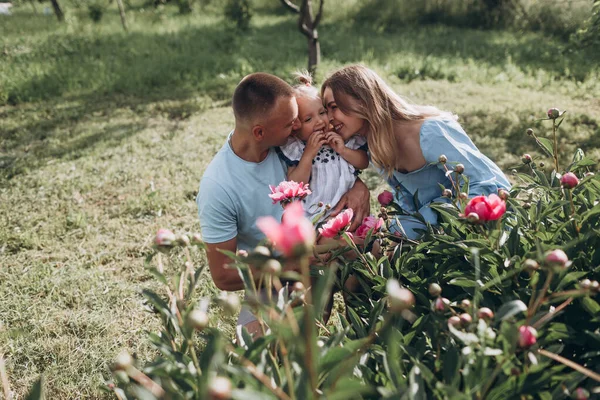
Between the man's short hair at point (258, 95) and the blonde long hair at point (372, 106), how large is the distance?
0.84ft

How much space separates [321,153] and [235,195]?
16.2 inches

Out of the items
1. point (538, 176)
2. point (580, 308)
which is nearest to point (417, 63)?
point (538, 176)

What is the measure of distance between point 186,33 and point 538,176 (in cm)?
801

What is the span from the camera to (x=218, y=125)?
511 centimetres

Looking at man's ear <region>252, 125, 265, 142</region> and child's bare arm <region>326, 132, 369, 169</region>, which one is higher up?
man's ear <region>252, 125, 265, 142</region>

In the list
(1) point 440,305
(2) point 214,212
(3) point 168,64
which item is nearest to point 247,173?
(2) point 214,212

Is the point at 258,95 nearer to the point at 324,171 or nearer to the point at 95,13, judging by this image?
the point at 324,171

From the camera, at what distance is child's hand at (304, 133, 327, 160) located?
6.38ft

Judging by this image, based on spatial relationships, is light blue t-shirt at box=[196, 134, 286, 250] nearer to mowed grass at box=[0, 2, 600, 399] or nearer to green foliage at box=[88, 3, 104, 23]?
mowed grass at box=[0, 2, 600, 399]

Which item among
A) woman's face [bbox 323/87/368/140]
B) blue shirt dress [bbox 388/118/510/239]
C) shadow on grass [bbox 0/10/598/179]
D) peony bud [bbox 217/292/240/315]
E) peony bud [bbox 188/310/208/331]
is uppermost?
peony bud [bbox 217/292/240/315]

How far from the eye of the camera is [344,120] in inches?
78.4

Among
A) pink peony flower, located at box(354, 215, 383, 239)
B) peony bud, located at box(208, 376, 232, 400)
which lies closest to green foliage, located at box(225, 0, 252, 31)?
pink peony flower, located at box(354, 215, 383, 239)

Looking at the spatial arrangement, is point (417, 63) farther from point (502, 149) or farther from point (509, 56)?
point (502, 149)

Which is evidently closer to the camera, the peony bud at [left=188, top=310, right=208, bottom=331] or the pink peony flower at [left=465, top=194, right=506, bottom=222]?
the peony bud at [left=188, top=310, right=208, bottom=331]
